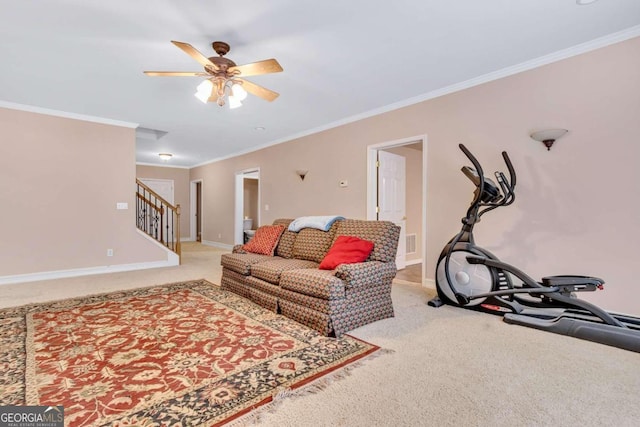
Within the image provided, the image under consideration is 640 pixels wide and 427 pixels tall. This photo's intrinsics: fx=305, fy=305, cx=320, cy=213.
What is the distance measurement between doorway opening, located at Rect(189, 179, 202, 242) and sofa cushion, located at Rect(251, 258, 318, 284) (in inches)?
283

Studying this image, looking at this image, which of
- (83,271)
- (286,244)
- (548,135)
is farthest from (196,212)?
(548,135)

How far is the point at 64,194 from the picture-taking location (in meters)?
4.74

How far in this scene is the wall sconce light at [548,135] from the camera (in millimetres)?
2953

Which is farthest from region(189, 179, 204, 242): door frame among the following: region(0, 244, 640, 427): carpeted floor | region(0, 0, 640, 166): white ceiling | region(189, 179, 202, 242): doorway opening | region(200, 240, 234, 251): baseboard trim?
region(0, 244, 640, 427): carpeted floor

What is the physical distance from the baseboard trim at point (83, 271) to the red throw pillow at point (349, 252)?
3971mm

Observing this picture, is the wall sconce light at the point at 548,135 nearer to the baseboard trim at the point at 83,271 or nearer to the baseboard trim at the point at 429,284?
the baseboard trim at the point at 429,284

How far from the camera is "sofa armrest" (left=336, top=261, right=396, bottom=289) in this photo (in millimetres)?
2545

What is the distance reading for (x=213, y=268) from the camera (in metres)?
5.42

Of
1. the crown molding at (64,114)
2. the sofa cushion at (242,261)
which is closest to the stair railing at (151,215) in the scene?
the crown molding at (64,114)

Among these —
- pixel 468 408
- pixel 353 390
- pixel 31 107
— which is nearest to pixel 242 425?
pixel 353 390

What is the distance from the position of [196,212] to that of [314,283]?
8453 millimetres

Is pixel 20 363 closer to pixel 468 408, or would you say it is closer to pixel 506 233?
pixel 468 408

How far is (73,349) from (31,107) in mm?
4166

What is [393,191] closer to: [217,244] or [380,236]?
[380,236]
